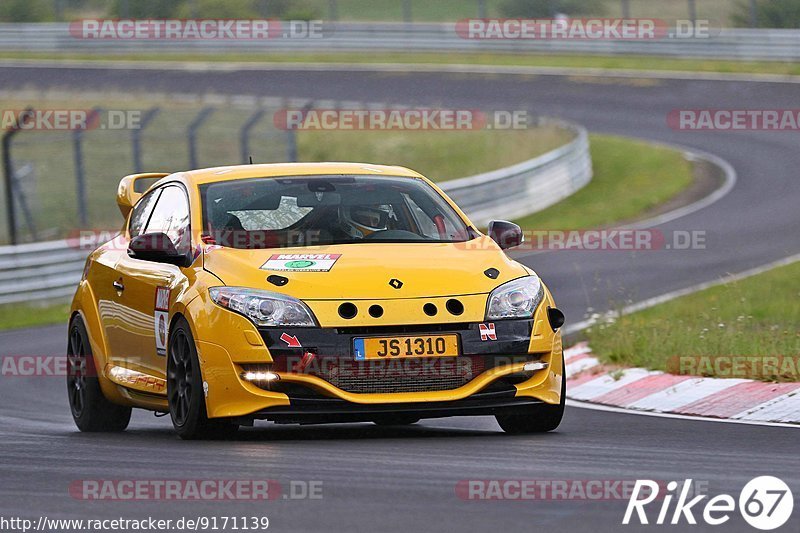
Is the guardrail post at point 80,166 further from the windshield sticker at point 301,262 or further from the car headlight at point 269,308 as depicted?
the car headlight at point 269,308

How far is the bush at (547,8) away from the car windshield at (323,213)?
3735 centimetres

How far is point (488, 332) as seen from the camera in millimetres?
7797

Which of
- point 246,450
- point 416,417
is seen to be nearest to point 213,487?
point 246,450

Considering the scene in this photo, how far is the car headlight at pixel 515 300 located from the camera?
7883 mm

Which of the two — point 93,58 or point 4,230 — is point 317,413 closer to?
point 4,230

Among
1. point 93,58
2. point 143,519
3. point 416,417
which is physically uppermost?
point 143,519

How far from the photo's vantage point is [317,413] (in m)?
7.64

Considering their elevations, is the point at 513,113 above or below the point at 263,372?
below

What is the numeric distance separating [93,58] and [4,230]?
25.2 m

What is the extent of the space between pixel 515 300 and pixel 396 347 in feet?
2.41
